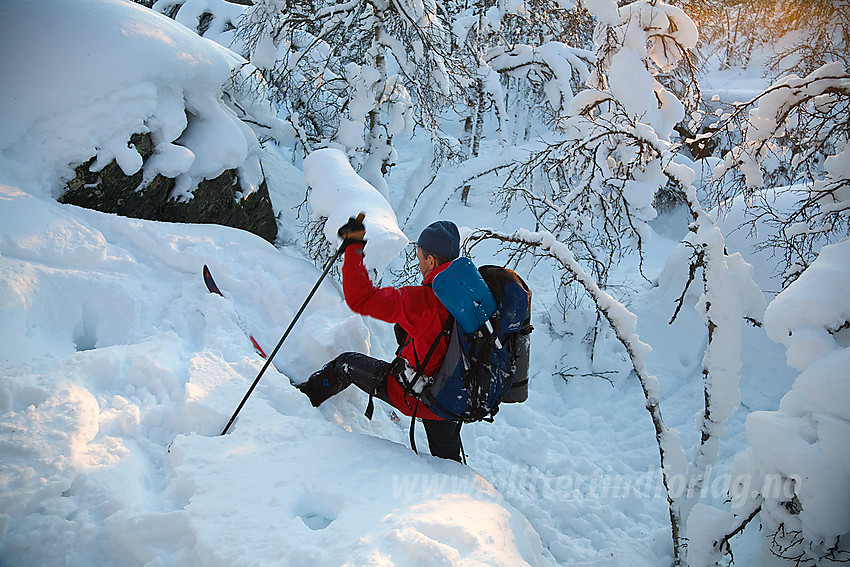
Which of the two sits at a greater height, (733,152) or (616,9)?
(616,9)

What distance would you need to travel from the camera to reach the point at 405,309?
9.36ft

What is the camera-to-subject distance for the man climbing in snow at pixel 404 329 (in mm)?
2771

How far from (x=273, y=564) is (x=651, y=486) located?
A: 13.3 feet

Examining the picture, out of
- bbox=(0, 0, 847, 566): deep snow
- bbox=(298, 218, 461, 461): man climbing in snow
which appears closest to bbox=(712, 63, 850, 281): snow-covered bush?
bbox=(0, 0, 847, 566): deep snow

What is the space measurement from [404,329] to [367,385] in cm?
48

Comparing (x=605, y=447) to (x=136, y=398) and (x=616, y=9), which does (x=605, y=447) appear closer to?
(x=616, y=9)

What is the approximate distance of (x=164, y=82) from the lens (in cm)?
460

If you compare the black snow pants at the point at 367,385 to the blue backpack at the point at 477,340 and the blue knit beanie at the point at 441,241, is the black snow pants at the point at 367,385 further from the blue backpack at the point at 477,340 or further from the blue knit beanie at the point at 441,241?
the blue knit beanie at the point at 441,241

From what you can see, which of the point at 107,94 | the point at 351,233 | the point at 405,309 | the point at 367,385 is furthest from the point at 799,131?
the point at 107,94

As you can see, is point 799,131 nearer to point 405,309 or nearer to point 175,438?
point 405,309

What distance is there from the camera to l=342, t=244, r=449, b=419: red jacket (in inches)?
108

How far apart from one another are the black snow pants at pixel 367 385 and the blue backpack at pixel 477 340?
26 centimetres

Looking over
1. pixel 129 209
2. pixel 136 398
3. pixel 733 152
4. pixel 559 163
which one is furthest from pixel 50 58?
pixel 733 152

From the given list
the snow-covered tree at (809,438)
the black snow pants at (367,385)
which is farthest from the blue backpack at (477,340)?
the snow-covered tree at (809,438)
